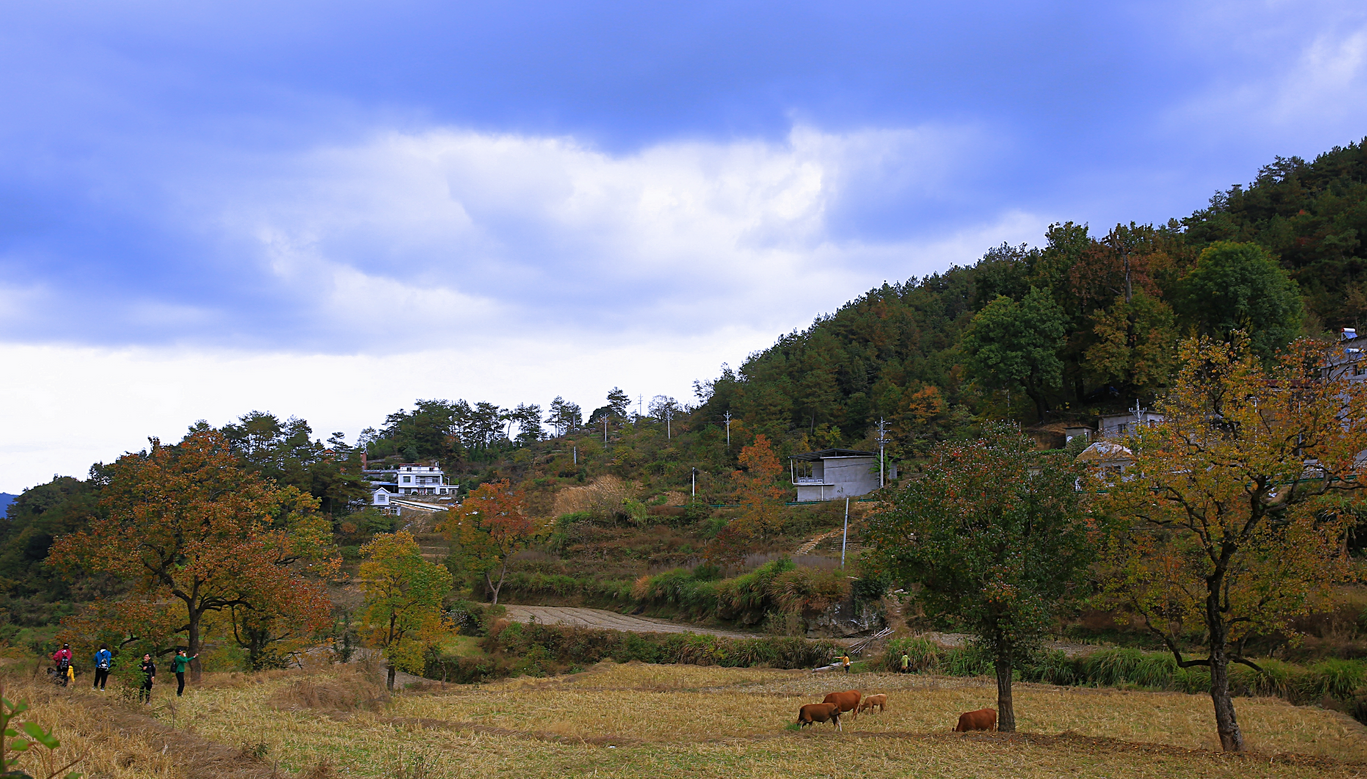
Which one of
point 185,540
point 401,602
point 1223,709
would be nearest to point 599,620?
point 401,602

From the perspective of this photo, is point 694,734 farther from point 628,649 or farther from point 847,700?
point 628,649

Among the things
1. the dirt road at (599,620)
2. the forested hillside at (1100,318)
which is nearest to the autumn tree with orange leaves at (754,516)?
the dirt road at (599,620)

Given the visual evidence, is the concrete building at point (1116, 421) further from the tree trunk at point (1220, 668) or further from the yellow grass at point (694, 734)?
the tree trunk at point (1220, 668)

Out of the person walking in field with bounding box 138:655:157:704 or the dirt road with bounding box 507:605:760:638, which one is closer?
the person walking in field with bounding box 138:655:157:704

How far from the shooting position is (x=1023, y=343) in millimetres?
52125

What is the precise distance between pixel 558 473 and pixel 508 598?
123 ft

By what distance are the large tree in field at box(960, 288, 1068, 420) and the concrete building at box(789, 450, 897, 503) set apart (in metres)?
12.6

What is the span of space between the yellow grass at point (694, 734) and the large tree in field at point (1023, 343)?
1259 inches

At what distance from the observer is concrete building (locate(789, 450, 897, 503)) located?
63531mm

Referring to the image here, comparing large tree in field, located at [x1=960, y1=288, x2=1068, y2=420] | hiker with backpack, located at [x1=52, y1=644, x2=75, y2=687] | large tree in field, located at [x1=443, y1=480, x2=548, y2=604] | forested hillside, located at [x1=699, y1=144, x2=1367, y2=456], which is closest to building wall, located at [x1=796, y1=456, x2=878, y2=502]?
forested hillside, located at [x1=699, y1=144, x2=1367, y2=456]

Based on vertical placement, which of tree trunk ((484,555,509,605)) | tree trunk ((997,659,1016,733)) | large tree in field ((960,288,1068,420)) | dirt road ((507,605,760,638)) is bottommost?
dirt road ((507,605,760,638))

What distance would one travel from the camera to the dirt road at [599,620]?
139 feet

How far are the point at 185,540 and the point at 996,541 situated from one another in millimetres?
23536

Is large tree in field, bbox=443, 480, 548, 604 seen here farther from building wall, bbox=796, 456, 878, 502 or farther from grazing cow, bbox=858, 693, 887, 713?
grazing cow, bbox=858, 693, 887, 713
